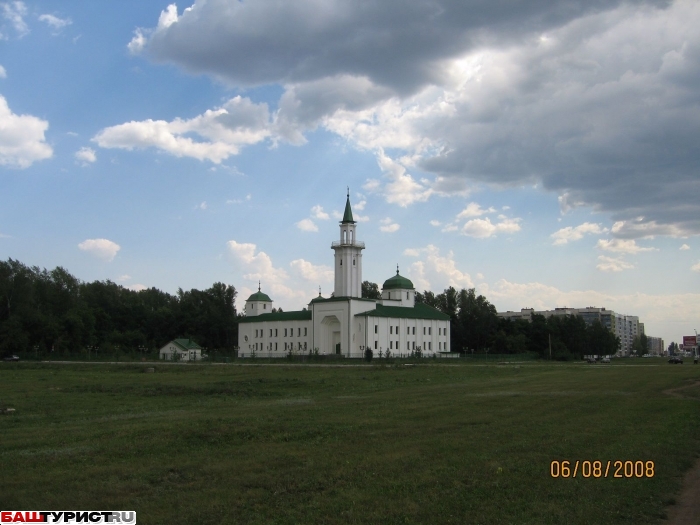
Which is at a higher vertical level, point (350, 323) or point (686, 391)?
point (350, 323)

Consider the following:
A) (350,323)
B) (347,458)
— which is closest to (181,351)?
(350,323)

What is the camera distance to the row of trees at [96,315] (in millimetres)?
98438

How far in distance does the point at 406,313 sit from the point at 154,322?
49523mm

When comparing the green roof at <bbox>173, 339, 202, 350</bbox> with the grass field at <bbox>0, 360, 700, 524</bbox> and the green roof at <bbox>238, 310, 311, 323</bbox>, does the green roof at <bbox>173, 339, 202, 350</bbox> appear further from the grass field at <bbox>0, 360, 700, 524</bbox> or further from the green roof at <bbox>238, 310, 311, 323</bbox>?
the grass field at <bbox>0, 360, 700, 524</bbox>

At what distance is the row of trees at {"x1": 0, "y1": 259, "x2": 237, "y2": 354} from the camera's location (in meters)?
98.4

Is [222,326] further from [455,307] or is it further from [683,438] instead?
[683,438]

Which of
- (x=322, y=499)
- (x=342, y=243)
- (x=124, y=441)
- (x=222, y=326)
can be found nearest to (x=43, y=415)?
(x=124, y=441)

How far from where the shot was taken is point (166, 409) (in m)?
22.7

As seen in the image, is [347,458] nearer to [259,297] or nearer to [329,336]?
[329,336]

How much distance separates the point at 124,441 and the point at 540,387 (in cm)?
2192

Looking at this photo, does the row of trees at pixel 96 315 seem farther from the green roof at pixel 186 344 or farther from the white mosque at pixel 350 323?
the white mosque at pixel 350 323

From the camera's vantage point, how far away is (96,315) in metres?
117
